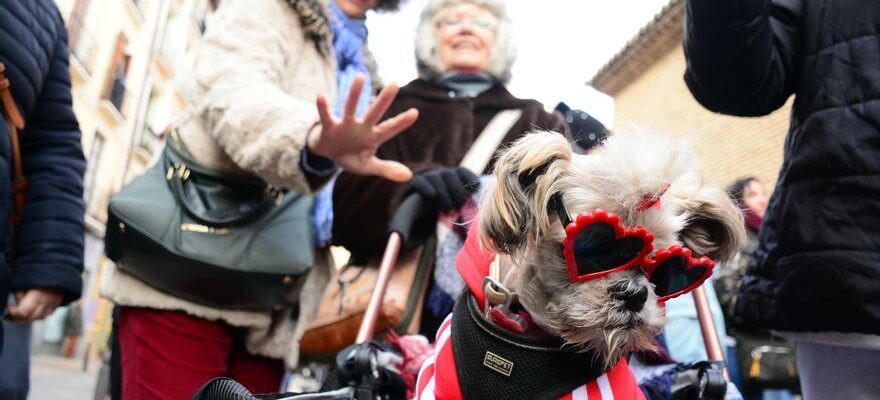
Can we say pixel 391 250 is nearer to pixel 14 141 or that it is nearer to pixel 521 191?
pixel 521 191

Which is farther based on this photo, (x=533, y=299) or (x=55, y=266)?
(x=55, y=266)

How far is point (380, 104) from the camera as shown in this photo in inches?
72.0

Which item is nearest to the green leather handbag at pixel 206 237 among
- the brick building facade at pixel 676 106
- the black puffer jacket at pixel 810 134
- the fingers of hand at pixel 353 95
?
the fingers of hand at pixel 353 95

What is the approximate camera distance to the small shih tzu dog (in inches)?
62.0

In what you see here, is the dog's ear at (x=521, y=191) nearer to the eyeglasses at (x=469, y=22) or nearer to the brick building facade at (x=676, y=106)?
the eyeglasses at (x=469, y=22)

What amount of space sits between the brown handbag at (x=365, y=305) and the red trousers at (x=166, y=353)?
1.04 feet

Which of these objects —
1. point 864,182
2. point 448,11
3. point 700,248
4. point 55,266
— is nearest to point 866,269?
point 864,182

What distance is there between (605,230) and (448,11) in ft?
5.85

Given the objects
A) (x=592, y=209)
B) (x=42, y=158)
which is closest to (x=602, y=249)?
(x=592, y=209)

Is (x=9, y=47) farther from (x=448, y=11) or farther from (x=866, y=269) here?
(x=866, y=269)

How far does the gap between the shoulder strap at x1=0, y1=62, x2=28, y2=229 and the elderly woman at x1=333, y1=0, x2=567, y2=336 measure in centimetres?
101

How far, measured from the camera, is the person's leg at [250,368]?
8.01 ft

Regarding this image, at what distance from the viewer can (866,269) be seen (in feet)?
5.11

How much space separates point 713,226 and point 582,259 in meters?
0.42
